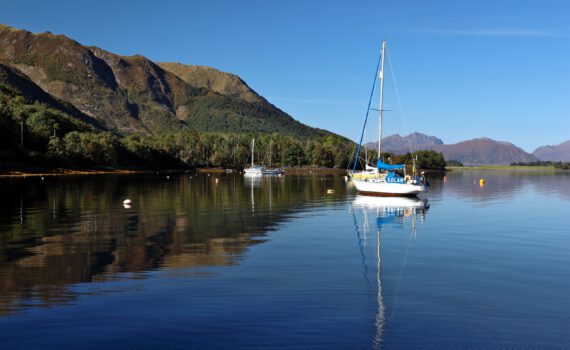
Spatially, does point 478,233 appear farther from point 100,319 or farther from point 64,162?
point 64,162

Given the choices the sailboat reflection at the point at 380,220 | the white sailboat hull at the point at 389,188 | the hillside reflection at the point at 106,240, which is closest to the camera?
the sailboat reflection at the point at 380,220

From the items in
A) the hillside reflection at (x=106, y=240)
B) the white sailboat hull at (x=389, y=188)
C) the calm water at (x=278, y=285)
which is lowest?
the calm water at (x=278, y=285)

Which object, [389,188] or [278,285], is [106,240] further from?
[389,188]

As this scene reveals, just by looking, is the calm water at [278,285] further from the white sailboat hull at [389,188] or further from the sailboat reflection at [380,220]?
the white sailboat hull at [389,188]

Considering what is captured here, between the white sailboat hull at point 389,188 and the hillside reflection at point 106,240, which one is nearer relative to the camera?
the hillside reflection at point 106,240

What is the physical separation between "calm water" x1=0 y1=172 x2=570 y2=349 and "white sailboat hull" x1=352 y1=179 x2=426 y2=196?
30.3 metres

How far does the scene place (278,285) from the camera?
20500 millimetres

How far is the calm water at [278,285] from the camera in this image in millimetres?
14859

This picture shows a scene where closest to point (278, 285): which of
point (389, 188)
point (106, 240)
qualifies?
point (106, 240)

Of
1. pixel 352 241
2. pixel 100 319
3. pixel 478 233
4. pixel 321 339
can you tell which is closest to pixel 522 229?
pixel 478 233

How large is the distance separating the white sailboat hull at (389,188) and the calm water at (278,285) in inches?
1192

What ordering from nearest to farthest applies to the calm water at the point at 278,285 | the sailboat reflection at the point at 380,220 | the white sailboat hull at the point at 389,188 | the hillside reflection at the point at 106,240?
the calm water at the point at 278,285 < the sailboat reflection at the point at 380,220 < the hillside reflection at the point at 106,240 < the white sailboat hull at the point at 389,188

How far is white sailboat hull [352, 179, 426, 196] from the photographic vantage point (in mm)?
71250

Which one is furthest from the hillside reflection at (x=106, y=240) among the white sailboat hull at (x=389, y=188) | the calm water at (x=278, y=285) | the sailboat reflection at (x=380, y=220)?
the white sailboat hull at (x=389, y=188)
